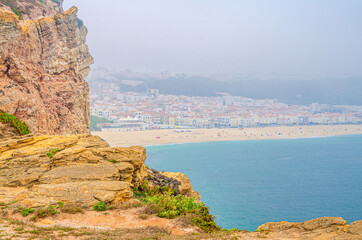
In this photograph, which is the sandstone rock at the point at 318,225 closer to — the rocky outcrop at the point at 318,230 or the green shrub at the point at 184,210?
the rocky outcrop at the point at 318,230

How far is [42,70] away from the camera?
20078mm

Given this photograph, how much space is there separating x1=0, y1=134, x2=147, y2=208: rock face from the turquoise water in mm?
14429

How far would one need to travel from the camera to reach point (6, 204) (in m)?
7.55

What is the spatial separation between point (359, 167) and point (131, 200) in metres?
47.9

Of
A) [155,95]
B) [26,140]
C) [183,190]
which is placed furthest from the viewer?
[155,95]

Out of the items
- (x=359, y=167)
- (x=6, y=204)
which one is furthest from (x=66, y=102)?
(x=359, y=167)

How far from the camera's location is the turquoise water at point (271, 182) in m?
25.0

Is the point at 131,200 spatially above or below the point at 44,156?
below

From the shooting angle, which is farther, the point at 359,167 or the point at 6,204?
the point at 359,167

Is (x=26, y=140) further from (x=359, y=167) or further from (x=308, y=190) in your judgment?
(x=359, y=167)

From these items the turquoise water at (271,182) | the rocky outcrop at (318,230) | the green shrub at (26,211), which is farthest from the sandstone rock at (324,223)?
the turquoise water at (271,182)

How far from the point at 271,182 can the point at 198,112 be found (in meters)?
115

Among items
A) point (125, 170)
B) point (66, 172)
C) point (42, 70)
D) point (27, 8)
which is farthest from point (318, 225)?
point (27, 8)

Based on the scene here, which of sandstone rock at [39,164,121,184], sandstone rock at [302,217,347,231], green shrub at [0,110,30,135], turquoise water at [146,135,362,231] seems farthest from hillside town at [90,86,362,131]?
sandstone rock at [302,217,347,231]
